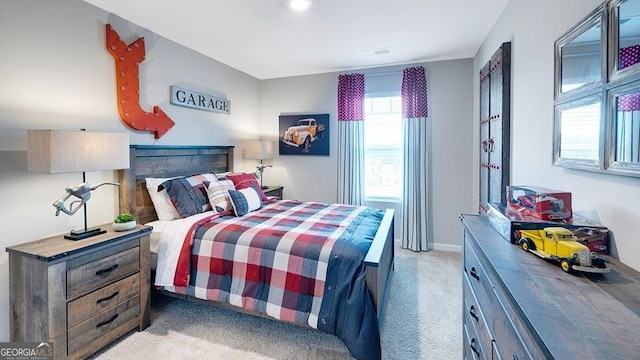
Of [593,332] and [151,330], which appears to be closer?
[593,332]

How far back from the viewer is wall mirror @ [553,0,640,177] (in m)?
0.96

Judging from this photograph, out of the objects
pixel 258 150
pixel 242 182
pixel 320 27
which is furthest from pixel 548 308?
pixel 258 150

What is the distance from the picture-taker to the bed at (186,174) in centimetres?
178

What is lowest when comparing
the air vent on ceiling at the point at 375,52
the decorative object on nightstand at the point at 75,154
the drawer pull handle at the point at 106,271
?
the drawer pull handle at the point at 106,271

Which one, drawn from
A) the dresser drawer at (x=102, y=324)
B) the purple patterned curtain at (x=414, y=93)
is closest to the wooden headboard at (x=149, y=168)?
the dresser drawer at (x=102, y=324)

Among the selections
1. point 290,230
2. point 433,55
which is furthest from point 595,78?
point 433,55

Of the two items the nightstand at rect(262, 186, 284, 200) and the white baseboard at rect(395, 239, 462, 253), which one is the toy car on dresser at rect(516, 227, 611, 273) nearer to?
the white baseboard at rect(395, 239, 462, 253)

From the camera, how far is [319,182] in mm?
4477

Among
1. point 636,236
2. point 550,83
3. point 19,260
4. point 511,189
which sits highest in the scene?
point 550,83

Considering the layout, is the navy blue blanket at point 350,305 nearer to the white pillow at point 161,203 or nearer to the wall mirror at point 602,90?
the wall mirror at point 602,90

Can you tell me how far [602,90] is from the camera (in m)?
1.09

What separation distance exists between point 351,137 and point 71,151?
314 centimetres

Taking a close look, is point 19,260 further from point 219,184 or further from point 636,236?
point 636,236

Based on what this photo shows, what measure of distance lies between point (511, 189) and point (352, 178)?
2692 millimetres
